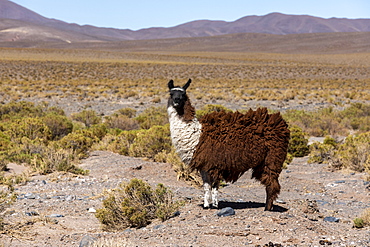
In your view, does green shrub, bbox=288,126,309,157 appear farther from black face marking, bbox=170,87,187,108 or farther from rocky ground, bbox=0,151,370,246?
black face marking, bbox=170,87,187,108

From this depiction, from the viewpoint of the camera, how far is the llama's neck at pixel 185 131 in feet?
19.8

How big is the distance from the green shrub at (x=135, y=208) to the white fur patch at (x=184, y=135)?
2.30 feet

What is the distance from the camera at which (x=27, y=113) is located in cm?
1733

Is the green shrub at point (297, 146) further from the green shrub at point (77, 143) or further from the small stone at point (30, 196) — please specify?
the small stone at point (30, 196)

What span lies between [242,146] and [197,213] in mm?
1115

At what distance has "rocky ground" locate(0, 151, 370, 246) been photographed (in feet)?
16.6

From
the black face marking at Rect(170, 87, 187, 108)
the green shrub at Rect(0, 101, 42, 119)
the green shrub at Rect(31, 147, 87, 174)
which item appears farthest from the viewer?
the green shrub at Rect(0, 101, 42, 119)

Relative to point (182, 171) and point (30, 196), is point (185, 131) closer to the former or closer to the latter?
point (182, 171)

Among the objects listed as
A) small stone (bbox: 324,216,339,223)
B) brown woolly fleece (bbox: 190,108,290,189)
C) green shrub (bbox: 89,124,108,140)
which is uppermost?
brown woolly fleece (bbox: 190,108,290,189)

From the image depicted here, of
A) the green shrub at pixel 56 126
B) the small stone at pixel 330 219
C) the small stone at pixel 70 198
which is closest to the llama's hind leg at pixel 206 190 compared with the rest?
the small stone at pixel 330 219

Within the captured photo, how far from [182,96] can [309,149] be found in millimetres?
7610

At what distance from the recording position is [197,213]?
6020mm

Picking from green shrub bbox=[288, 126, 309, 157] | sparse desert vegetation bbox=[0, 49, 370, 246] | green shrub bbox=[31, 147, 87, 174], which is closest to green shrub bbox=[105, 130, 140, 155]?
sparse desert vegetation bbox=[0, 49, 370, 246]

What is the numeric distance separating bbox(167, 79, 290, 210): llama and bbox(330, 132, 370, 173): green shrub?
4.20 meters
